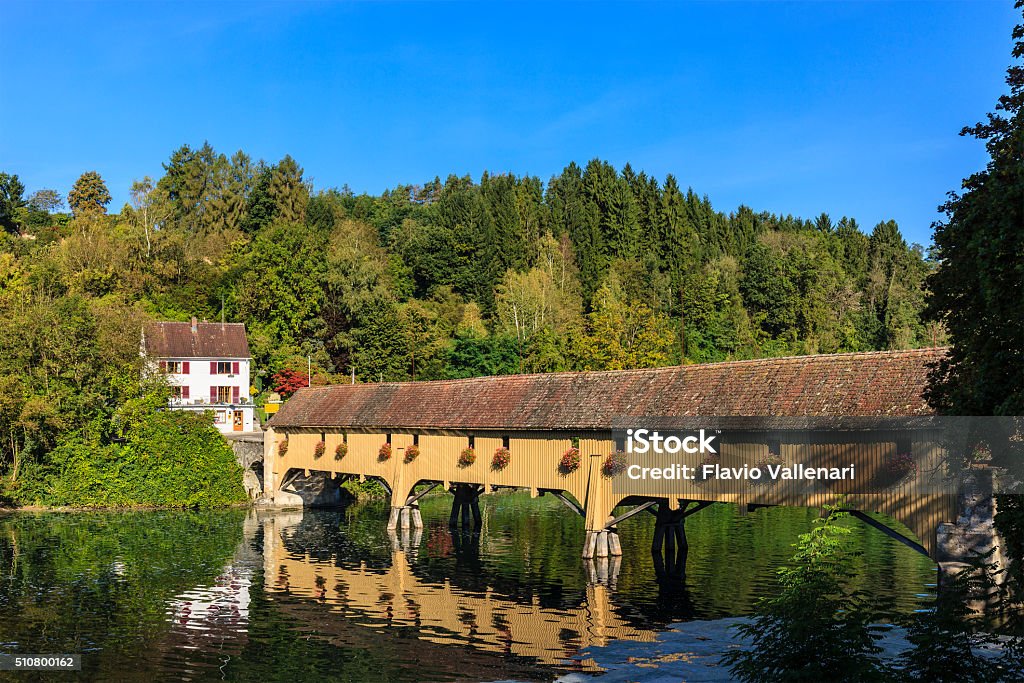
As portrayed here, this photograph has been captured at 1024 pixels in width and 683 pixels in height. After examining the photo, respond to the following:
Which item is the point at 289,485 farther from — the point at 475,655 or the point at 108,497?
the point at 475,655

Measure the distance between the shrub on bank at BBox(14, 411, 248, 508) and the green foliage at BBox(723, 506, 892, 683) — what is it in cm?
4391

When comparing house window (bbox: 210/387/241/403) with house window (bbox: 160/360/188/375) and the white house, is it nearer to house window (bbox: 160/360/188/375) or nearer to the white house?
the white house

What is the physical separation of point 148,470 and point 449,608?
100ft

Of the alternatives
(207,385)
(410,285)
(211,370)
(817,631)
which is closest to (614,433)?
(817,631)

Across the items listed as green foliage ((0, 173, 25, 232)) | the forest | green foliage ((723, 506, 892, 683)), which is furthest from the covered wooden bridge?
green foliage ((0, 173, 25, 232))

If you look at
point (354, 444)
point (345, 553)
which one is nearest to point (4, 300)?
point (354, 444)

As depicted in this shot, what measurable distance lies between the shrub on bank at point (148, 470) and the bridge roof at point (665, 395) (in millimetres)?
10841

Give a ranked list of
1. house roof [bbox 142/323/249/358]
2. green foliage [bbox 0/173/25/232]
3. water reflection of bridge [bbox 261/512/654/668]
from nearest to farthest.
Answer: water reflection of bridge [bbox 261/512/654/668] < house roof [bbox 142/323/249/358] < green foliage [bbox 0/173/25/232]

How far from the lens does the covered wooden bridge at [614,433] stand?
23750 mm

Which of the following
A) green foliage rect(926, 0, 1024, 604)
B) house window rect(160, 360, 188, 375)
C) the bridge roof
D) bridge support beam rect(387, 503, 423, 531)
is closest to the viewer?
green foliage rect(926, 0, 1024, 604)

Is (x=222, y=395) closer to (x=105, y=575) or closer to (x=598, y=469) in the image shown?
(x=105, y=575)

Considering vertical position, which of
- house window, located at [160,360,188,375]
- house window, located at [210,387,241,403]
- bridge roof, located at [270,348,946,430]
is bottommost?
bridge roof, located at [270,348,946,430]

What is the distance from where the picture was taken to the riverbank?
18656 millimetres

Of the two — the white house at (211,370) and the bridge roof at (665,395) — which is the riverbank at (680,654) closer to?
the bridge roof at (665,395)
